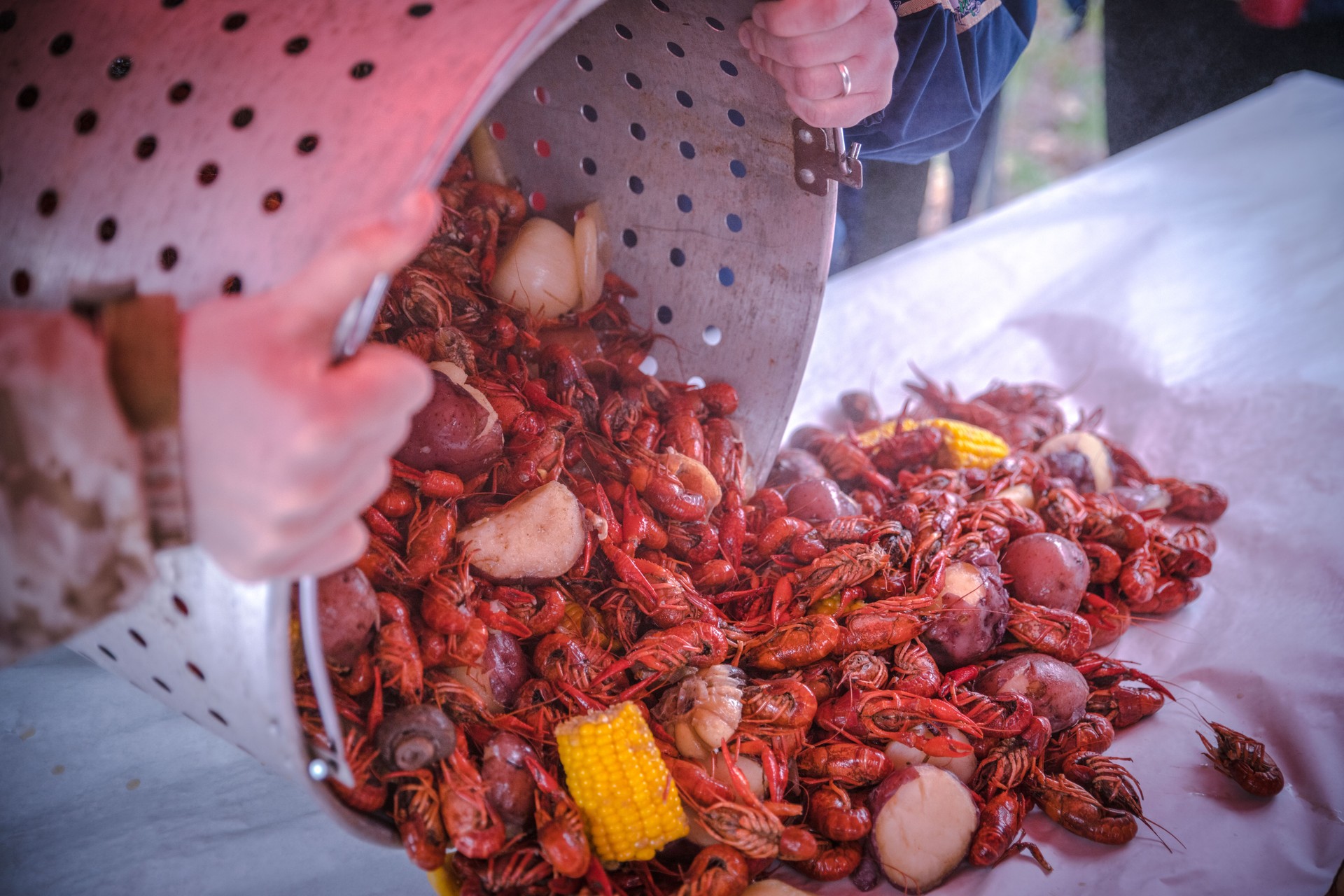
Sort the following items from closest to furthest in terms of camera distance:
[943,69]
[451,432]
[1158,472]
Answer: [451,432] → [943,69] → [1158,472]

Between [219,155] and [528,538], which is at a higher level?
[219,155]

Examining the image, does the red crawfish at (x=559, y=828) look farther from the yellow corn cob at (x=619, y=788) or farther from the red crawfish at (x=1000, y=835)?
the red crawfish at (x=1000, y=835)

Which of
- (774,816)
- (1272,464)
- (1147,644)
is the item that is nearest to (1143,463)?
(1272,464)

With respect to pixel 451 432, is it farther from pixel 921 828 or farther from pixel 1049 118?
pixel 1049 118

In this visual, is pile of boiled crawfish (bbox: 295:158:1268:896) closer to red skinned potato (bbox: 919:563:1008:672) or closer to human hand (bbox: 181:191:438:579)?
red skinned potato (bbox: 919:563:1008:672)

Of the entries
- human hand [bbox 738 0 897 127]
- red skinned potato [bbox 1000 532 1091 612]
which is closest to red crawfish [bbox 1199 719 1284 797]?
red skinned potato [bbox 1000 532 1091 612]

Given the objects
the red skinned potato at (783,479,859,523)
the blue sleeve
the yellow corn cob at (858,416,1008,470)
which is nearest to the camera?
the red skinned potato at (783,479,859,523)

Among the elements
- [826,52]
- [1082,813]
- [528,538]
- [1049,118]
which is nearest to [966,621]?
[1082,813]
